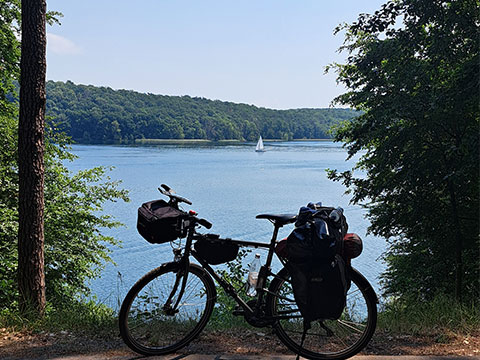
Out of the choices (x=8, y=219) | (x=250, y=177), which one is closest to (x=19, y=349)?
(x=8, y=219)

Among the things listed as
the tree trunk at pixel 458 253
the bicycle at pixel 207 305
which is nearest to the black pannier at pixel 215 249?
the bicycle at pixel 207 305

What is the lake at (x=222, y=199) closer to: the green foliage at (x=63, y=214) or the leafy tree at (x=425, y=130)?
the green foliage at (x=63, y=214)

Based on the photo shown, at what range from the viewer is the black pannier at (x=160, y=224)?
301cm

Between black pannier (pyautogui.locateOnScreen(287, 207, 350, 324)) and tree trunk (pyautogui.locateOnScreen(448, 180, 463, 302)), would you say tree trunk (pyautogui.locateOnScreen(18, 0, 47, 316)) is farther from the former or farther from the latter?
tree trunk (pyautogui.locateOnScreen(448, 180, 463, 302))

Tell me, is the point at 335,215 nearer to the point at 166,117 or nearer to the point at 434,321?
the point at 434,321

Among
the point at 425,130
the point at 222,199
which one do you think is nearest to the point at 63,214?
the point at 425,130

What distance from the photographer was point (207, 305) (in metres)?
3.32

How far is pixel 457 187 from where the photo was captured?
8.16 meters

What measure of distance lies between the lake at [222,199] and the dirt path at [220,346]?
188 inches

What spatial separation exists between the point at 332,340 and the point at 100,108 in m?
89.3

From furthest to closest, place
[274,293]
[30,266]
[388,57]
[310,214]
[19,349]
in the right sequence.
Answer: [388,57] → [30,266] → [19,349] → [274,293] → [310,214]

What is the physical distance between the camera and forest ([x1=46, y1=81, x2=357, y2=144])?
3282 inches

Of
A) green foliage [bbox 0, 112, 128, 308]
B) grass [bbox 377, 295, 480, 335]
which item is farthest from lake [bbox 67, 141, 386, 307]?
grass [bbox 377, 295, 480, 335]

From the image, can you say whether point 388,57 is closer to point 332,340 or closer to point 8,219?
point 332,340
